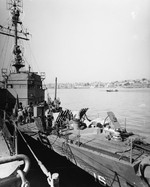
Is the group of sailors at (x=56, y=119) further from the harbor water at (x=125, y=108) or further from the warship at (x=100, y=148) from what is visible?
the harbor water at (x=125, y=108)

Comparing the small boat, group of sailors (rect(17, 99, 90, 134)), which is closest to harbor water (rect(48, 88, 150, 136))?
group of sailors (rect(17, 99, 90, 134))

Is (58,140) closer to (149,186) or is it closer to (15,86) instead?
(149,186)

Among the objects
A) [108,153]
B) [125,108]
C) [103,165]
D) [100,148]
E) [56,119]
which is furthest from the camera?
[125,108]

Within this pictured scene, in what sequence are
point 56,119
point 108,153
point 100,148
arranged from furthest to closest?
1. point 56,119
2. point 100,148
3. point 108,153

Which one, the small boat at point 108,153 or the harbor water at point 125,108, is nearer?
the small boat at point 108,153

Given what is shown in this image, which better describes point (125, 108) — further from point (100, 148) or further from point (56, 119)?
point (100, 148)

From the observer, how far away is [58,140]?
7781 millimetres

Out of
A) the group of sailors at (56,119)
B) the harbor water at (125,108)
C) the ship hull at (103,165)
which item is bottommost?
the harbor water at (125,108)

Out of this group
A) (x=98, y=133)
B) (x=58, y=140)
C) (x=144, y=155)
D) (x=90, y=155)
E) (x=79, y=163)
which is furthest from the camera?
(x=98, y=133)

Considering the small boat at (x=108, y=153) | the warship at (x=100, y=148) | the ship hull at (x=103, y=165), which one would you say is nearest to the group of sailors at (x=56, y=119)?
the warship at (x=100, y=148)

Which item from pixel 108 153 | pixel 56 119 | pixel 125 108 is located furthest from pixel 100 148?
pixel 125 108

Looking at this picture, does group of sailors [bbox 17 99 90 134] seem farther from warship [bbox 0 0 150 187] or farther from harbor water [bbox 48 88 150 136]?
harbor water [bbox 48 88 150 136]

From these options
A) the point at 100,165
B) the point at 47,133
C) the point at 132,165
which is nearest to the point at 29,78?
the point at 47,133

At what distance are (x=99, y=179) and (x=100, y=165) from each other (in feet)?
2.67
